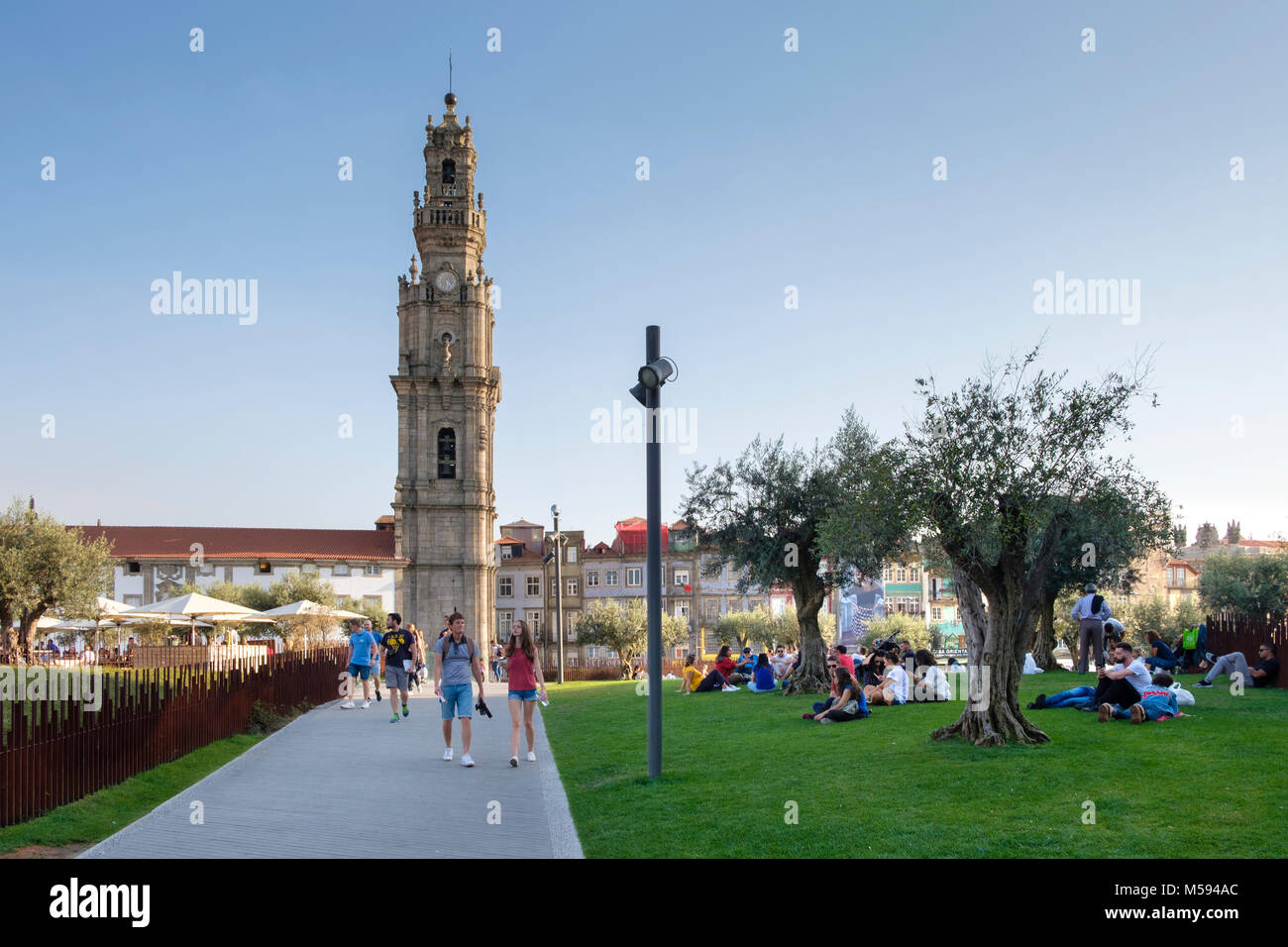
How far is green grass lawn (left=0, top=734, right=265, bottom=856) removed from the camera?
9.05 metres

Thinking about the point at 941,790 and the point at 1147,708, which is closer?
the point at 941,790

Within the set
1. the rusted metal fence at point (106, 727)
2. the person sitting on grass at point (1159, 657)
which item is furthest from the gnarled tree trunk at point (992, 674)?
the rusted metal fence at point (106, 727)

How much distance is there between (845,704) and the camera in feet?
54.5

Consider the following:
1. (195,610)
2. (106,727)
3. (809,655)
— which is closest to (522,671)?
(106,727)

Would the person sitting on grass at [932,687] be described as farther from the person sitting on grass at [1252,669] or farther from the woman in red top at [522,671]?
the woman in red top at [522,671]

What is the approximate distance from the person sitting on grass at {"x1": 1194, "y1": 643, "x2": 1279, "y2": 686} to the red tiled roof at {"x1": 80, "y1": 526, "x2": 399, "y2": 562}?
6202cm

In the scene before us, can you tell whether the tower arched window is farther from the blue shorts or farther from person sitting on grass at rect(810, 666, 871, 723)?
the blue shorts

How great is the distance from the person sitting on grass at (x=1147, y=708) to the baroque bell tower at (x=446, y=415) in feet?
184

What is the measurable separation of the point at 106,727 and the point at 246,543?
71865mm

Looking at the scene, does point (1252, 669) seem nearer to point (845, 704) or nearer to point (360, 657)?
point (845, 704)

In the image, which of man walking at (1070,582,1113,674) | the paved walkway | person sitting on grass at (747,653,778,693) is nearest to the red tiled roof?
person sitting on grass at (747,653,778,693)

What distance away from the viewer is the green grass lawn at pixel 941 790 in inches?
313
